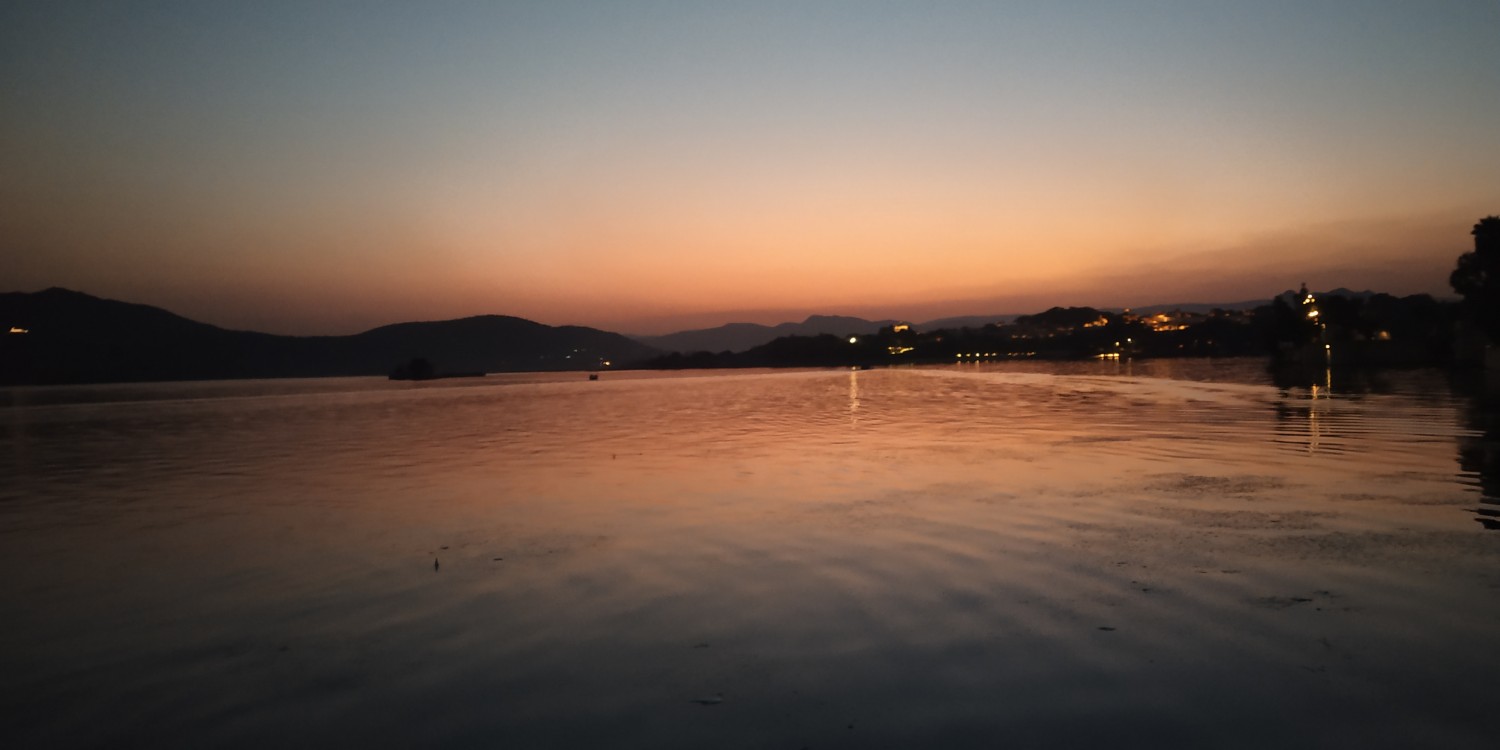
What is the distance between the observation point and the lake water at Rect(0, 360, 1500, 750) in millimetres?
5051

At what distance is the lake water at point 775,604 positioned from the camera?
505 centimetres

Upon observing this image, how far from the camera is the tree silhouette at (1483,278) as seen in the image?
153ft

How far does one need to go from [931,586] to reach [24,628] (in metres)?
7.76

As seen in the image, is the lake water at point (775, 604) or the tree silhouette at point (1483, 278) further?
the tree silhouette at point (1483, 278)

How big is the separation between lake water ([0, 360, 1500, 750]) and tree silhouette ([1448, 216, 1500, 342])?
1525 inches

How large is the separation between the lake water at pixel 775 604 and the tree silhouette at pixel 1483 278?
3873cm

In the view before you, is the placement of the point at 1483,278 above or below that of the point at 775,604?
above

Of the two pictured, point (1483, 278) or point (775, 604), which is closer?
point (775, 604)

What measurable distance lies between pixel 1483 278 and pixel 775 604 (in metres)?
60.7

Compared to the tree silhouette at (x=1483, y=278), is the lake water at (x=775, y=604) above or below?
below

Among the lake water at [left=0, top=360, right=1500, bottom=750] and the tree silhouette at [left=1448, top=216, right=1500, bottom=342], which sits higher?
the tree silhouette at [left=1448, top=216, right=1500, bottom=342]

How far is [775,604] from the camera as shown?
24.6 feet

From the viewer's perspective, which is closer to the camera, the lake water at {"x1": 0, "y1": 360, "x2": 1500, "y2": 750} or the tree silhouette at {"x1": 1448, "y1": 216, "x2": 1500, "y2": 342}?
the lake water at {"x1": 0, "y1": 360, "x2": 1500, "y2": 750}

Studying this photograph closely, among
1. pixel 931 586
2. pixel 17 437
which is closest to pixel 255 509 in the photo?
pixel 931 586
